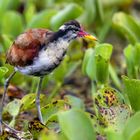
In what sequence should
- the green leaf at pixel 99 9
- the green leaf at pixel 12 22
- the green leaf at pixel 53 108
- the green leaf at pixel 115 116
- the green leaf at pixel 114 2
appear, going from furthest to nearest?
the green leaf at pixel 114 2
the green leaf at pixel 99 9
the green leaf at pixel 12 22
the green leaf at pixel 53 108
the green leaf at pixel 115 116

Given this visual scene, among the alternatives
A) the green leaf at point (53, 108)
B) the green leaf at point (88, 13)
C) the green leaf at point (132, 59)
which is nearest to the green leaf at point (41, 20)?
the green leaf at point (88, 13)

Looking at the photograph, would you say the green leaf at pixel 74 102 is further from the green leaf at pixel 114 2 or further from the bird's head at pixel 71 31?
the green leaf at pixel 114 2

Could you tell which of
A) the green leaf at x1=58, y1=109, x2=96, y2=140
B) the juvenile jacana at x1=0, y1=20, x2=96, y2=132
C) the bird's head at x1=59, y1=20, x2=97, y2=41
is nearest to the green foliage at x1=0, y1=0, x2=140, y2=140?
the green leaf at x1=58, y1=109, x2=96, y2=140

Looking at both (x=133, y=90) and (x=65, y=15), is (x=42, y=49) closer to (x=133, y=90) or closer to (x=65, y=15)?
(x=133, y=90)

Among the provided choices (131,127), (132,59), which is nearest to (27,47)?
(131,127)

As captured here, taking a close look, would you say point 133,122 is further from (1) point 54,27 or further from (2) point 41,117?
(1) point 54,27

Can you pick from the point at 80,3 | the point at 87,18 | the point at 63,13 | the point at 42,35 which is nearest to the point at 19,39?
the point at 42,35
